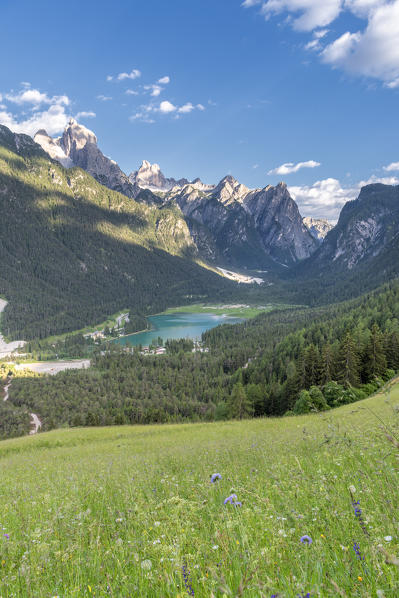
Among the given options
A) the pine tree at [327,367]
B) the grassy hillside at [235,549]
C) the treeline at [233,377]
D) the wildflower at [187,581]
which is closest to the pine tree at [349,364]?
the treeline at [233,377]

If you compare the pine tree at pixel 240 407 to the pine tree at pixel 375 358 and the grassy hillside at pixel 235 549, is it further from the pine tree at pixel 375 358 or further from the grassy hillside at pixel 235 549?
the grassy hillside at pixel 235 549

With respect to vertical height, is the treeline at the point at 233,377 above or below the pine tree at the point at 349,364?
below

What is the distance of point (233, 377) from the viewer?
99.4m

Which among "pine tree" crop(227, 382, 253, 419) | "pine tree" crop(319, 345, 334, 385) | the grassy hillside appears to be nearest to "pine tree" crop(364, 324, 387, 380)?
"pine tree" crop(319, 345, 334, 385)

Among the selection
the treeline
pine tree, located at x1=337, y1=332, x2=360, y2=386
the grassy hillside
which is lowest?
the treeline

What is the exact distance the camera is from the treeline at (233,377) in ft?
149

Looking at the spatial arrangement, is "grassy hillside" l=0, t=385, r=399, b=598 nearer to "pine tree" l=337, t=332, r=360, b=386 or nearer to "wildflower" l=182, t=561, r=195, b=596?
"wildflower" l=182, t=561, r=195, b=596

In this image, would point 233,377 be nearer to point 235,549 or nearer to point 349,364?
point 349,364

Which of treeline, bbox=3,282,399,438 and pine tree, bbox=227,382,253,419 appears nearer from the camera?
treeline, bbox=3,282,399,438

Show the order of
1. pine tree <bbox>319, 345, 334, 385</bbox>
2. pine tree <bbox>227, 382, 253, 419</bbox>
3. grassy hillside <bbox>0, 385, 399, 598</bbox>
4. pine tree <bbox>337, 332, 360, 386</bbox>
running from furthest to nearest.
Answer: pine tree <bbox>227, 382, 253, 419</bbox> < pine tree <bbox>319, 345, 334, 385</bbox> < pine tree <bbox>337, 332, 360, 386</bbox> < grassy hillside <bbox>0, 385, 399, 598</bbox>

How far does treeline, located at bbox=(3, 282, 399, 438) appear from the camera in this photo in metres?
45.4

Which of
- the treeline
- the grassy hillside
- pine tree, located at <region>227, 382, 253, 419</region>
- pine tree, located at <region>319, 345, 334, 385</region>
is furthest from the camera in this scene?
pine tree, located at <region>227, 382, 253, 419</region>

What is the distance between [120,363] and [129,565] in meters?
141

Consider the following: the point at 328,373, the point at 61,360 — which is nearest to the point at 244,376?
the point at 328,373
